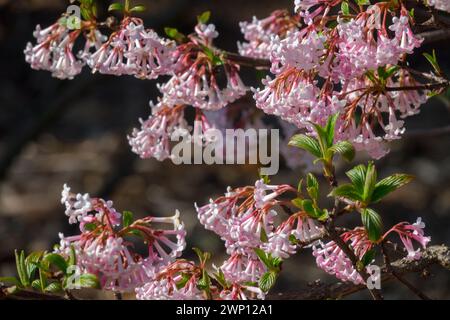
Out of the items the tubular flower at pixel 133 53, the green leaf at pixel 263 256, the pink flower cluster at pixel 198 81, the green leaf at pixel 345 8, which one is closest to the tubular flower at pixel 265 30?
the pink flower cluster at pixel 198 81

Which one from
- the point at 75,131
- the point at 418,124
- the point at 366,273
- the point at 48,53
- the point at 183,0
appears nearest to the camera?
the point at 366,273

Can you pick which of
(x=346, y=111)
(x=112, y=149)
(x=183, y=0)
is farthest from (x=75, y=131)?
(x=346, y=111)

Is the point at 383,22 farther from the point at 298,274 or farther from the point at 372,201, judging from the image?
the point at 298,274

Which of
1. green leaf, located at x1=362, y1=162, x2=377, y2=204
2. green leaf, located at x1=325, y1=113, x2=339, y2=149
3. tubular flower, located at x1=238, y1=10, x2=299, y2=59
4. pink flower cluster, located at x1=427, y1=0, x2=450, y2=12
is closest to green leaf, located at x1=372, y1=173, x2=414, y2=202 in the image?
green leaf, located at x1=362, y1=162, x2=377, y2=204

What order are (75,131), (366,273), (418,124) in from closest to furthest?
1. (366,273)
2. (418,124)
3. (75,131)

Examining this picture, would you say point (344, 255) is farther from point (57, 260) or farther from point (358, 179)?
point (57, 260)

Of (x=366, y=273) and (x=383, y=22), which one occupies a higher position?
(x=383, y=22)

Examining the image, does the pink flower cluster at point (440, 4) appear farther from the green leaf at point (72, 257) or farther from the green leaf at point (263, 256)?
the green leaf at point (72, 257)

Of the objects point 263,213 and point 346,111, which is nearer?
point 263,213
